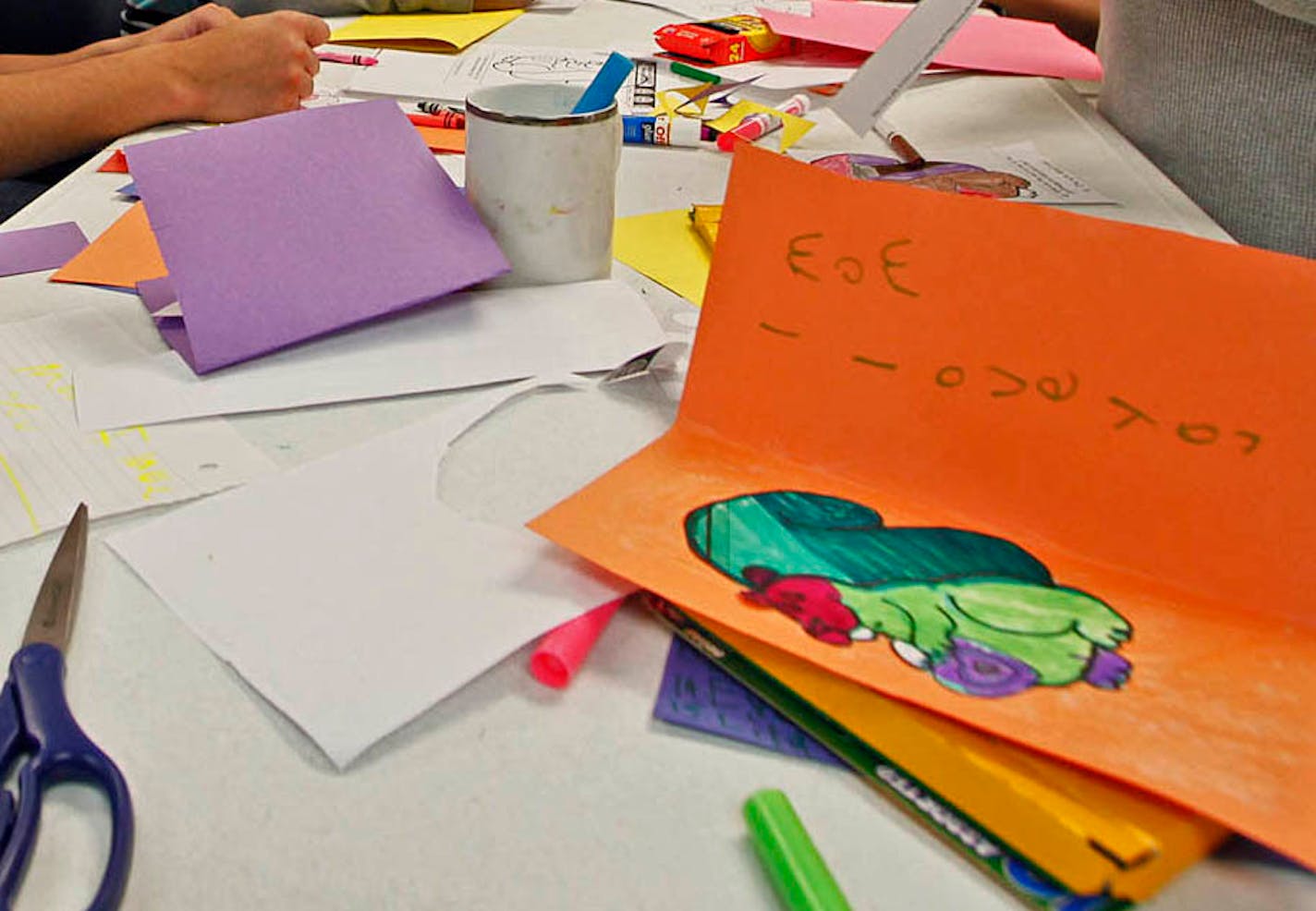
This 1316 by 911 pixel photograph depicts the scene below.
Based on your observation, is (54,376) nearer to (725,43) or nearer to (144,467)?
(144,467)

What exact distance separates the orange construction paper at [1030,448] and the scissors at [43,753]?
158mm

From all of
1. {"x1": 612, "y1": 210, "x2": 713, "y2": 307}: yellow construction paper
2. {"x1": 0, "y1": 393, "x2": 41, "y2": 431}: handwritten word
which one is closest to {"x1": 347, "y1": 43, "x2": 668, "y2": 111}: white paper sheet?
{"x1": 612, "y1": 210, "x2": 713, "y2": 307}: yellow construction paper

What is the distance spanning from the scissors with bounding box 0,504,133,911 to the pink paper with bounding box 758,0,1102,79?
876mm

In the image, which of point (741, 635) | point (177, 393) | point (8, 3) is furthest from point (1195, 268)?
point (8, 3)

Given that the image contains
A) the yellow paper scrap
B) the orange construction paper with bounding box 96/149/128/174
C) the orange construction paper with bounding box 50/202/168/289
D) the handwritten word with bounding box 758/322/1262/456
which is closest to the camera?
the handwritten word with bounding box 758/322/1262/456

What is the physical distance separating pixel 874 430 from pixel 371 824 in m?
0.25

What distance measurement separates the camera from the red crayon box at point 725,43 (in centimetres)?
106

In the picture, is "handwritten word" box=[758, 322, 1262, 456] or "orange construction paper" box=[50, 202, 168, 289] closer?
"handwritten word" box=[758, 322, 1262, 456]

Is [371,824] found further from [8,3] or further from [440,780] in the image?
[8,3]

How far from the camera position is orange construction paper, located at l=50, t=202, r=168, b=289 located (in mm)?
621

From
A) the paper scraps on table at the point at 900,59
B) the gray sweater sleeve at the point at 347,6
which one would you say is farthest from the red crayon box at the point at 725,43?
the paper scraps on table at the point at 900,59

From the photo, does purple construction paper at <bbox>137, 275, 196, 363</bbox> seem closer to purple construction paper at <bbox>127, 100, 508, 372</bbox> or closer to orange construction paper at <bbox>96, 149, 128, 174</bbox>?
purple construction paper at <bbox>127, 100, 508, 372</bbox>

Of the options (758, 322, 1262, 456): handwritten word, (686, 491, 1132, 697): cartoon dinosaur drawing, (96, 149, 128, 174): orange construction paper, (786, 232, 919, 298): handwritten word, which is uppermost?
(786, 232, 919, 298): handwritten word

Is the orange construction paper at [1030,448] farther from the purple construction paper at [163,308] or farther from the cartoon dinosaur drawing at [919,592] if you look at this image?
the purple construction paper at [163,308]
